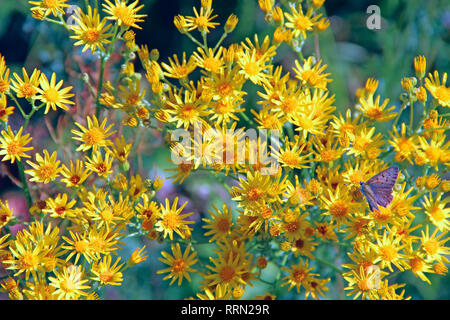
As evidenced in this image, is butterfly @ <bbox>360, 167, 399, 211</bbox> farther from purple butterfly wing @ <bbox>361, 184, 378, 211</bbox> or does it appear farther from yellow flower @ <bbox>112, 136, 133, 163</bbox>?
yellow flower @ <bbox>112, 136, 133, 163</bbox>

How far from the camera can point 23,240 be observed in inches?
61.3

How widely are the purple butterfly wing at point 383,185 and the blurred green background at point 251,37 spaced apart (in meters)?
0.62

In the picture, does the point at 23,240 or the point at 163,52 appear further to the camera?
the point at 163,52

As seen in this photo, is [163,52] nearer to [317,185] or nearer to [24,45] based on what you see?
[24,45]

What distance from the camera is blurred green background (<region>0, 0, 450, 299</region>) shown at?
2104 mm

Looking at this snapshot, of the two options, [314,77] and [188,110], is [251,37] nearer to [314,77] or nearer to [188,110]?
[314,77]

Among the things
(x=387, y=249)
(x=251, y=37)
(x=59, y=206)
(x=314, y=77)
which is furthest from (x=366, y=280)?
(x=251, y=37)

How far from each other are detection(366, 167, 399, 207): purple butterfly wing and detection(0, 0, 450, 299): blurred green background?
62 cm

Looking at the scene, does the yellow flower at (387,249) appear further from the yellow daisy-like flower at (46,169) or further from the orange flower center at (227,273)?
the yellow daisy-like flower at (46,169)

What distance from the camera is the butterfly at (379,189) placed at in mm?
→ 1375

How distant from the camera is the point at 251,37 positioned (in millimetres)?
2465

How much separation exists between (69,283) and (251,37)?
1.57 meters
